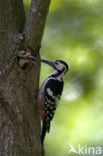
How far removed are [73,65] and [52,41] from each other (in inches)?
15.4

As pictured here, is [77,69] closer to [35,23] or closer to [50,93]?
[50,93]

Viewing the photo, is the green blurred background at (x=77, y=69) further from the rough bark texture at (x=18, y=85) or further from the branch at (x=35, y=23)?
the branch at (x=35, y=23)

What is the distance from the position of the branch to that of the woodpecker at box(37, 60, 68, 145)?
0.48 metres

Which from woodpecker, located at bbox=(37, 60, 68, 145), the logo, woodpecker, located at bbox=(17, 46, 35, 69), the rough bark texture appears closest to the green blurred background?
the logo

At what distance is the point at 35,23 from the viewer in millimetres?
2525

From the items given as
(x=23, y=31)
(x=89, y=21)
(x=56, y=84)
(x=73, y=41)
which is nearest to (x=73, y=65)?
(x=73, y=41)

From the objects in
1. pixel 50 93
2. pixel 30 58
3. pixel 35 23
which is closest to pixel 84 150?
pixel 50 93

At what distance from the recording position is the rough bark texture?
2.17m

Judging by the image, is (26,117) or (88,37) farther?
(88,37)

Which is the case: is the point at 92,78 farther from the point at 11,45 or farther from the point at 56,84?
the point at 11,45

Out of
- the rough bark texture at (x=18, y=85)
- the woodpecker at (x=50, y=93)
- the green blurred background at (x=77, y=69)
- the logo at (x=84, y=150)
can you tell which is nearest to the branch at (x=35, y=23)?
the rough bark texture at (x=18, y=85)

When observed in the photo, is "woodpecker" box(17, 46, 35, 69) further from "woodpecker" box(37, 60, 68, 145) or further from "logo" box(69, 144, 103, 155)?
"logo" box(69, 144, 103, 155)

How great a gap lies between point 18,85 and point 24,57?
233 mm

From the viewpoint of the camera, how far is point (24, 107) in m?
2.33
